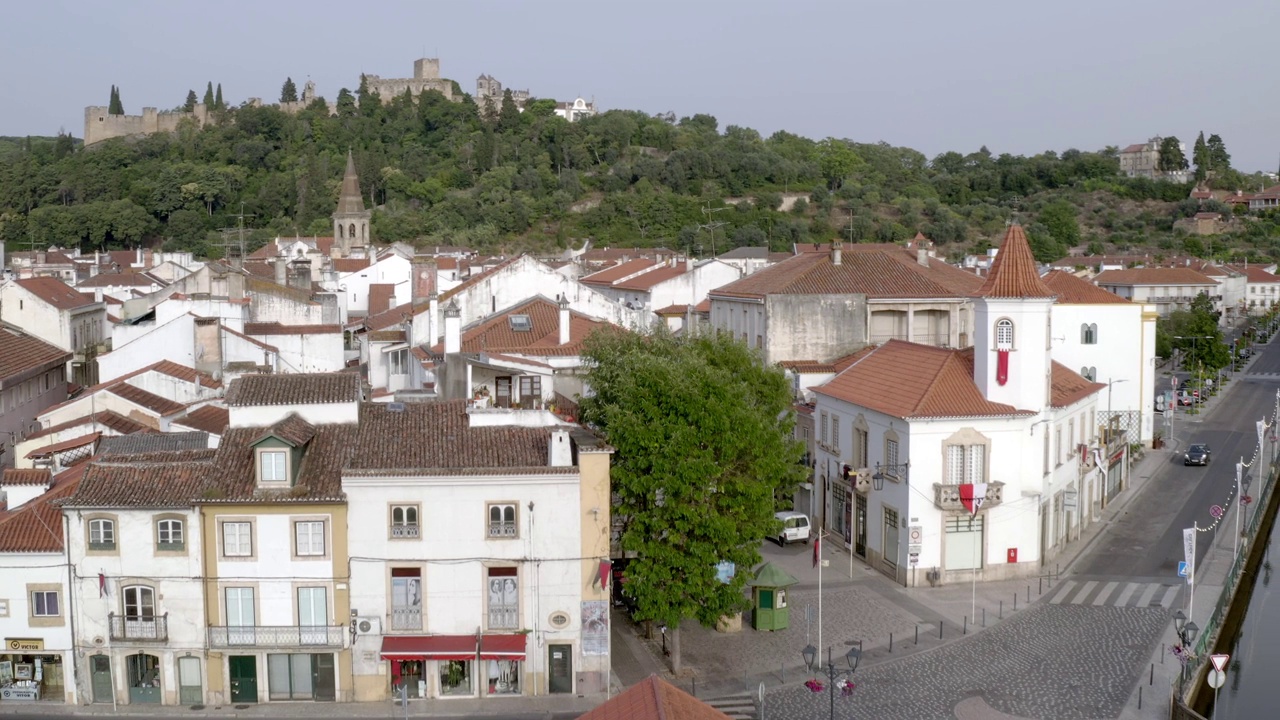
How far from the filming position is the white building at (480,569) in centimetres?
2653

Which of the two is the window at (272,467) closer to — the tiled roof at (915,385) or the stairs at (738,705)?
the stairs at (738,705)

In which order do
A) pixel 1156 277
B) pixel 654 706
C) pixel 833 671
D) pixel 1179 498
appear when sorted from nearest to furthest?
pixel 654 706
pixel 833 671
pixel 1179 498
pixel 1156 277

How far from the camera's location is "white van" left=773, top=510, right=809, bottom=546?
132ft

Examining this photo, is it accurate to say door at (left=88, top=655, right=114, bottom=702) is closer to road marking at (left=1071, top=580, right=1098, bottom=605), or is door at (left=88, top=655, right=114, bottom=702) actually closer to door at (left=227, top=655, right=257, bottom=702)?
door at (left=227, top=655, right=257, bottom=702)

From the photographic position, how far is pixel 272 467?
86.9 feet

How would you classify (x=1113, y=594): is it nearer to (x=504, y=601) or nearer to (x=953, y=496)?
(x=953, y=496)

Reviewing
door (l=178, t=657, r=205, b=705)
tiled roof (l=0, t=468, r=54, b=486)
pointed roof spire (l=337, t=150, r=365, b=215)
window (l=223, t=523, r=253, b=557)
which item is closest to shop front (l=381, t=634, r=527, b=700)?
window (l=223, t=523, r=253, b=557)

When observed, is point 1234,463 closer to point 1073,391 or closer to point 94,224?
point 1073,391

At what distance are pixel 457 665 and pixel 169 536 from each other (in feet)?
21.9

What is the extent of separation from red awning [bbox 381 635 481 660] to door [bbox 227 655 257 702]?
2.92 metres

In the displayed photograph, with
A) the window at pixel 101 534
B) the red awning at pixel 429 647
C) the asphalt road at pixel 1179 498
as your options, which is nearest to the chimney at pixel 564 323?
the red awning at pixel 429 647

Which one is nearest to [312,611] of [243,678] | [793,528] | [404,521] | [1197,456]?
[243,678]

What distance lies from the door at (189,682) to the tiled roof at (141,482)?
350 centimetres

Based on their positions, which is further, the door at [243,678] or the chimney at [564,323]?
the chimney at [564,323]
